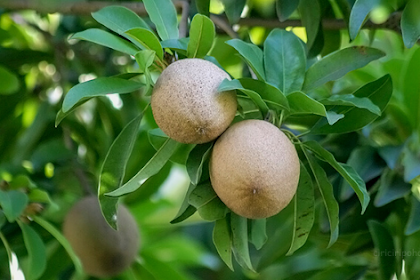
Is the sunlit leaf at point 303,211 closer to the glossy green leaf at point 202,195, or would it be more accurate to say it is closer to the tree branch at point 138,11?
the glossy green leaf at point 202,195

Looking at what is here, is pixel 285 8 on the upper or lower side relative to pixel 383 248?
upper

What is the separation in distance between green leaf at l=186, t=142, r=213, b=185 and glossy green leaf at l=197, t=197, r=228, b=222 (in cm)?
4

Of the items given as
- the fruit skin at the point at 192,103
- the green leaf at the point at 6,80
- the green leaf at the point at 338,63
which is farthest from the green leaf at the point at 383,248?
the green leaf at the point at 6,80

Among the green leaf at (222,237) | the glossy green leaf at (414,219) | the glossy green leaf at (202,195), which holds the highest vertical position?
the glossy green leaf at (202,195)

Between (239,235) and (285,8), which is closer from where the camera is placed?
(239,235)

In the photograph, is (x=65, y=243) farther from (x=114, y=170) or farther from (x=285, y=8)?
(x=285, y=8)

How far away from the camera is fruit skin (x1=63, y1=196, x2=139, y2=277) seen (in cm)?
114

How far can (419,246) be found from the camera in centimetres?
99

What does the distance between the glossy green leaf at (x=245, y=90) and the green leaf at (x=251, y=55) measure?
0.03 metres

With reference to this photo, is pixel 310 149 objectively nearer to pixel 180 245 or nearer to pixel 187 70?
pixel 187 70

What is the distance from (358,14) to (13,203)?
58cm

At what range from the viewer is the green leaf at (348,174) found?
73 centimetres

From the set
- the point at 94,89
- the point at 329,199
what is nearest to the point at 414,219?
the point at 329,199

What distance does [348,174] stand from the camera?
0.74 meters
